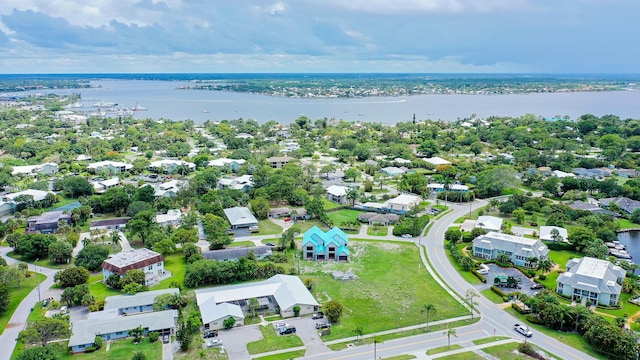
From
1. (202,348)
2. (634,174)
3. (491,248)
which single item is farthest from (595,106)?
(202,348)

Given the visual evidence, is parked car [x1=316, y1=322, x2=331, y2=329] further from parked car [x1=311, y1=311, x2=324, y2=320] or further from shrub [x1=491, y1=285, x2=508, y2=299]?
shrub [x1=491, y1=285, x2=508, y2=299]

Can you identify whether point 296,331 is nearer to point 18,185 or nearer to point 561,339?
point 561,339

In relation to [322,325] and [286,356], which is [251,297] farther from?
[286,356]

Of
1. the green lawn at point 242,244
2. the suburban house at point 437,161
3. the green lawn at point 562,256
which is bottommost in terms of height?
the green lawn at point 242,244

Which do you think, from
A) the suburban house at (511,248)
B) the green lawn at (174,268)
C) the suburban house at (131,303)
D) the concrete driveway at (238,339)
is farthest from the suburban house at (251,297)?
the suburban house at (511,248)

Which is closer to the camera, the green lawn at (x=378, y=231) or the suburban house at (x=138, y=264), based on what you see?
the suburban house at (x=138, y=264)

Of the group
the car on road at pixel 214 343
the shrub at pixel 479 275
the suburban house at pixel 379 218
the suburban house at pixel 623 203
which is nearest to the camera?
the car on road at pixel 214 343

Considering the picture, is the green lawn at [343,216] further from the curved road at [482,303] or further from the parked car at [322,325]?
the parked car at [322,325]

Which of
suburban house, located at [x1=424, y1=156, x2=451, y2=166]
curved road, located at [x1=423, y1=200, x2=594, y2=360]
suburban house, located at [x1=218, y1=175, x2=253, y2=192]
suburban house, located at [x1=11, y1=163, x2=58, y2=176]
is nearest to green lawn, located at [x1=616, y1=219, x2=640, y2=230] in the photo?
curved road, located at [x1=423, y1=200, x2=594, y2=360]

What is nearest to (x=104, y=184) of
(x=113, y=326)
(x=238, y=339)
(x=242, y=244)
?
(x=242, y=244)
